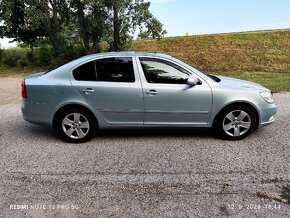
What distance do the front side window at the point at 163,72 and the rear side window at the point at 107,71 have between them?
0.27 m

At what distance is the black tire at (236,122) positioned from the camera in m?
5.71

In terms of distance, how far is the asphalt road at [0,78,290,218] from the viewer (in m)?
3.61

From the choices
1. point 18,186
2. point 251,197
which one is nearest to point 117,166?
point 18,186

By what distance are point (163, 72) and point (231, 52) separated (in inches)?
553

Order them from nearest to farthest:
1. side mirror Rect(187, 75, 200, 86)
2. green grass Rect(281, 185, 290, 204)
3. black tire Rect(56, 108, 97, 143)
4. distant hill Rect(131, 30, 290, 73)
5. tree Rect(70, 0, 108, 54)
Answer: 1. green grass Rect(281, 185, 290, 204)
2. side mirror Rect(187, 75, 200, 86)
3. black tire Rect(56, 108, 97, 143)
4. tree Rect(70, 0, 108, 54)
5. distant hill Rect(131, 30, 290, 73)

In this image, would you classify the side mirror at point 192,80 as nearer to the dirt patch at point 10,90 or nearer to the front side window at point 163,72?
the front side window at point 163,72

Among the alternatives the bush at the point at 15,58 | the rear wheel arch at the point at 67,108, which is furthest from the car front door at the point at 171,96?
the bush at the point at 15,58

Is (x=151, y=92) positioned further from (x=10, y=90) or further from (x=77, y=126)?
(x=10, y=90)

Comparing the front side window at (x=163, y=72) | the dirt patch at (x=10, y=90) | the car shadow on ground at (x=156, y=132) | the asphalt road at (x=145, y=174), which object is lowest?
the asphalt road at (x=145, y=174)

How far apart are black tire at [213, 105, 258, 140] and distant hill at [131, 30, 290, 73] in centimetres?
1148

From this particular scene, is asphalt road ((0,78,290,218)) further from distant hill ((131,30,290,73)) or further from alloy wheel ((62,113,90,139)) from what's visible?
distant hill ((131,30,290,73))

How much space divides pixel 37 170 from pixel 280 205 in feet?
10.1

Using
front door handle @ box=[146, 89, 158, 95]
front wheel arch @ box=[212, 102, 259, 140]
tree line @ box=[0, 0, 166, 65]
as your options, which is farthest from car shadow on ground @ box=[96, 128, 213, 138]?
tree line @ box=[0, 0, 166, 65]

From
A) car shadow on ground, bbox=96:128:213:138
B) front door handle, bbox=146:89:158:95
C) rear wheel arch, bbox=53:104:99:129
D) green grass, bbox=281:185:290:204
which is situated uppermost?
front door handle, bbox=146:89:158:95
